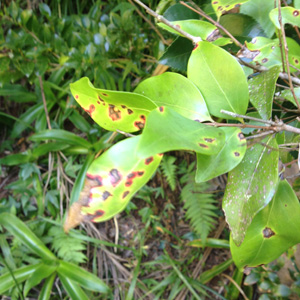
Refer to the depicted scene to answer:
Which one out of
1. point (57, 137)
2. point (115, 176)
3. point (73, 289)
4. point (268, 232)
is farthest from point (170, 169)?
point (115, 176)

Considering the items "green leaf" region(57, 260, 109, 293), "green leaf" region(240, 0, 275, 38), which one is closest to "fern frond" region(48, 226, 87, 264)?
"green leaf" region(57, 260, 109, 293)

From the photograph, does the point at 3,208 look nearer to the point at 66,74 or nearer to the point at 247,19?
the point at 66,74

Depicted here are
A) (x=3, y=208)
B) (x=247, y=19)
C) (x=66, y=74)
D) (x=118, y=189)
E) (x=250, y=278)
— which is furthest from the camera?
(x=66, y=74)

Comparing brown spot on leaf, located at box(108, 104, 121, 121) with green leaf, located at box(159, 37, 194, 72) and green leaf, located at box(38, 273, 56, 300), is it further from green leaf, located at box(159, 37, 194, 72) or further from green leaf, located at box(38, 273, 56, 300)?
green leaf, located at box(38, 273, 56, 300)

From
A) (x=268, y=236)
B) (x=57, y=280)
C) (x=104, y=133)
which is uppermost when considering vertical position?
(x=268, y=236)

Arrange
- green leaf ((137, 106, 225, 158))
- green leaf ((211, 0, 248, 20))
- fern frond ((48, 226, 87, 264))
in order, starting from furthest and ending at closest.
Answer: fern frond ((48, 226, 87, 264))
green leaf ((211, 0, 248, 20))
green leaf ((137, 106, 225, 158))

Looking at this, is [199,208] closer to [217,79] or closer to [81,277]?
[81,277]

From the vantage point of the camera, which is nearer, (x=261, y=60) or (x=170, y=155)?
(x=261, y=60)

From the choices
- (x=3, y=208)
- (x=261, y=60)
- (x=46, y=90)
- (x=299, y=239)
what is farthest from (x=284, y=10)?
(x=3, y=208)
